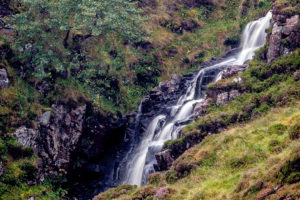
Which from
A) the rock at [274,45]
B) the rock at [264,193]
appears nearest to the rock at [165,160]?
the rock at [274,45]

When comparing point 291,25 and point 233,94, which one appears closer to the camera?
point 233,94

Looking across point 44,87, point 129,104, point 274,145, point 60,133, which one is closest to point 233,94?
point 274,145

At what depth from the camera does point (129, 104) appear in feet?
107

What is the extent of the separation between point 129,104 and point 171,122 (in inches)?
255

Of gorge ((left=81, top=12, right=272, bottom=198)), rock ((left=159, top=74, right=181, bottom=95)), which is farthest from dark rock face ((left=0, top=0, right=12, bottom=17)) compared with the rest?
rock ((left=159, top=74, right=181, bottom=95))

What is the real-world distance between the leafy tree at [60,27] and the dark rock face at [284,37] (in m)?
13.9

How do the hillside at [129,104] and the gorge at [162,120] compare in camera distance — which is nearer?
the hillside at [129,104]

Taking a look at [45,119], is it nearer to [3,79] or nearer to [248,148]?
[3,79]

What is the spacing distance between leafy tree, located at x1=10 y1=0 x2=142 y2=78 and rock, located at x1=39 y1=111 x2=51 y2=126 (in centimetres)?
331

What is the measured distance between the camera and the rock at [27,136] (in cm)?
2395

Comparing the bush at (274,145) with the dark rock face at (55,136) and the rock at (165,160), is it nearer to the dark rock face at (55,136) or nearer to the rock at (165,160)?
the rock at (165,160)

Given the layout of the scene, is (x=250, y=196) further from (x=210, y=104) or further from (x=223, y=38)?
(x=223, y=38)

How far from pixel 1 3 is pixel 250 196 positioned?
2765cm

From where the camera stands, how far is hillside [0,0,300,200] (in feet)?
53.4
